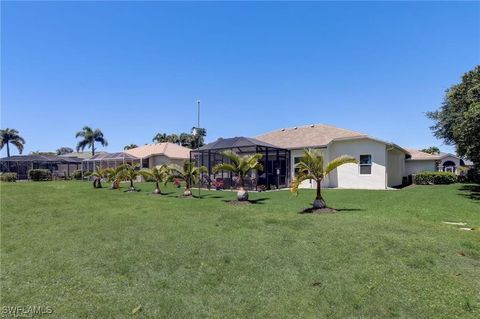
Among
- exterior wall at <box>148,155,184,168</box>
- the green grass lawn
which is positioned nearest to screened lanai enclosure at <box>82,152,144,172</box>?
exterior wall at <box>148,155,184,168</box>

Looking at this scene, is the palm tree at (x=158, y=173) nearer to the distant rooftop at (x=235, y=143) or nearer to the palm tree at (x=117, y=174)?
the palm tree at (x=117, y=174)

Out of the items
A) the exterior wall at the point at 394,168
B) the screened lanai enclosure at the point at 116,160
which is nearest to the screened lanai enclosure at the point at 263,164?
the exterior wall at the point at 394,168

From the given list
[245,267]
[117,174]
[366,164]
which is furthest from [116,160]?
[245,267]

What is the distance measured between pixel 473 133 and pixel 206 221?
41.5 feet

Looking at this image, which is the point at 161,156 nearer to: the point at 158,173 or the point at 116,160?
the point at 116,160

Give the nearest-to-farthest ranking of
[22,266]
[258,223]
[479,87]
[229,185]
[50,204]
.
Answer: [22,266]
[258,223]
[50,204]
[479,87]
[229,185]

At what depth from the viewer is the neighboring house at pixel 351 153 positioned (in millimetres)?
20984

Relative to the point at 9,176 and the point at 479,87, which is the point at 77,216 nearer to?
the point at 479,87

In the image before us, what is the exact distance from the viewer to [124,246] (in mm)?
6512

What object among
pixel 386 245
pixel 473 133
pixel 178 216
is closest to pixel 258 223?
pixel 178 216

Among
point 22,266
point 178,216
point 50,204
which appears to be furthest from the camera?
point 50,204

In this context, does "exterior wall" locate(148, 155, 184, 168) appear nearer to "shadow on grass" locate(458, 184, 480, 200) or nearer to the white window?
the white window

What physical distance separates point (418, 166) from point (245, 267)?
33.3 metres

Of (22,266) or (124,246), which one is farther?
(124,246)
